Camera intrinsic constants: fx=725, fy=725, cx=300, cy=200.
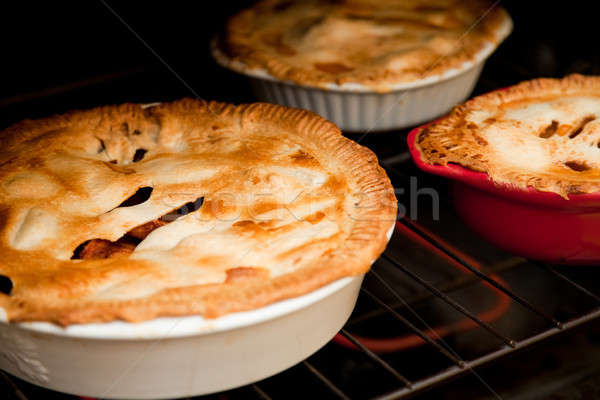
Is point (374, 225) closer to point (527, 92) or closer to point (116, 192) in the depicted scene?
point (116, 192)

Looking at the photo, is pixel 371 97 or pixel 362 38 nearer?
pixel 371 97

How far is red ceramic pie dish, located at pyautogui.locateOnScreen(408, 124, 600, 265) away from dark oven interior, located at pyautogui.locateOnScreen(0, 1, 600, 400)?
173mm

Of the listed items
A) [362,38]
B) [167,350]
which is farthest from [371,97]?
[167,350]

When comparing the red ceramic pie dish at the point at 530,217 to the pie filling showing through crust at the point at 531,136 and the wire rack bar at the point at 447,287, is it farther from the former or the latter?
the wire rack bar at the point at 447,287

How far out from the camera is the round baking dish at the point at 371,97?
149cm

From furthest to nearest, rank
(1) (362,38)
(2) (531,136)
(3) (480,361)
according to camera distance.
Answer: (1) (362,38) → (2) (531,136) → (3) (480,361)

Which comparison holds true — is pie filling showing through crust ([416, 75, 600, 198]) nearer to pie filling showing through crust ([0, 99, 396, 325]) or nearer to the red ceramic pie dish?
the red ceramic pie dish

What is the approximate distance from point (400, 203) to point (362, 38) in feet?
1.28

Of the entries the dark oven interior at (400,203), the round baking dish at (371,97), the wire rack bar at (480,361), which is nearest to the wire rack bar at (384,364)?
the wire rack bar at (480,361)

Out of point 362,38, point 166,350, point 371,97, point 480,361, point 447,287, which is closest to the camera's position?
point 166,350

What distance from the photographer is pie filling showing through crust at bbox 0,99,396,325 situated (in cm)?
93

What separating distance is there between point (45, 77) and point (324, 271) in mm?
979

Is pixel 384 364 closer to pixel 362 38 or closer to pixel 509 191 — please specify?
pixel 509 191

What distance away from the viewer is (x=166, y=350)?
902 mm
